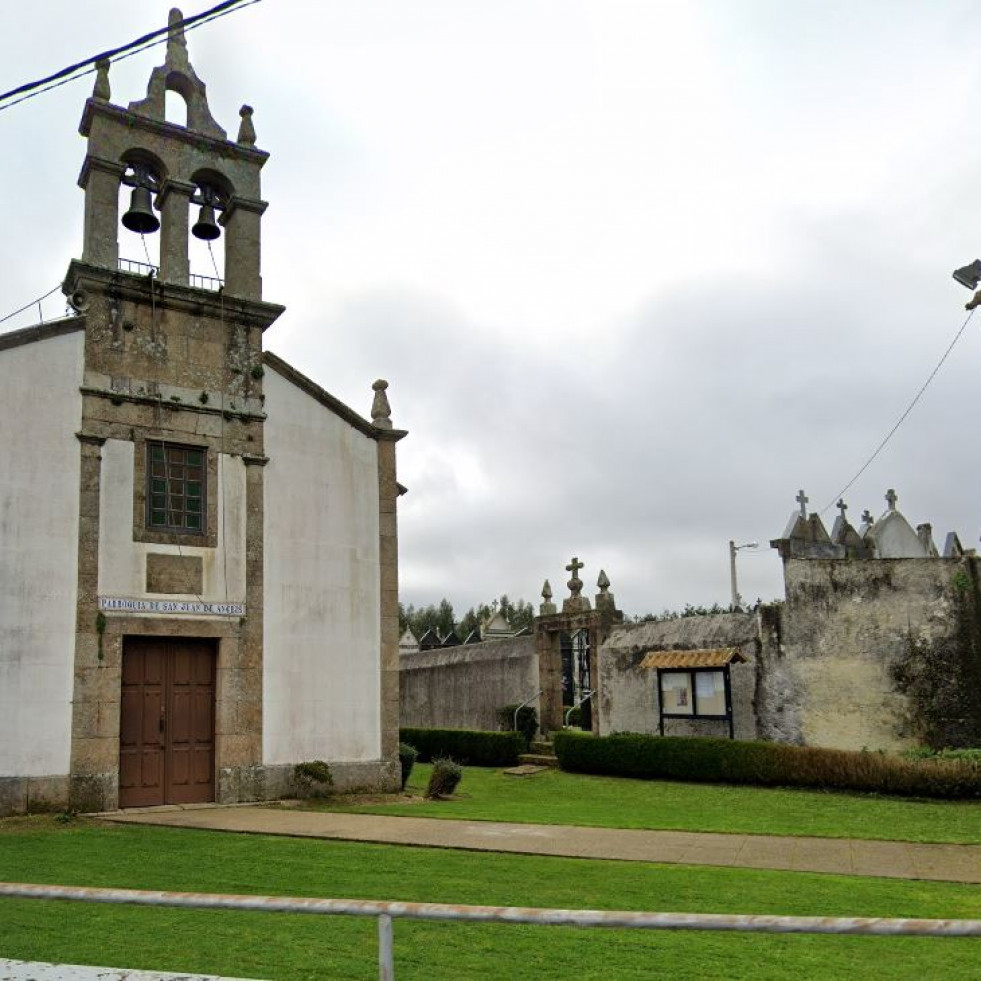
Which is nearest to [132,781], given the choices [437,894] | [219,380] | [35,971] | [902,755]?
[219,380]

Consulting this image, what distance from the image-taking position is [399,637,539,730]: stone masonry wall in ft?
91.1

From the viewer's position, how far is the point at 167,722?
15.1 m

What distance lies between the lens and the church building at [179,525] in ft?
46.2

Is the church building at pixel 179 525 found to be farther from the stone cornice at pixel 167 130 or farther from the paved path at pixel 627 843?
the paved path at pixel 627 843

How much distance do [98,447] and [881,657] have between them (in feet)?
47.5

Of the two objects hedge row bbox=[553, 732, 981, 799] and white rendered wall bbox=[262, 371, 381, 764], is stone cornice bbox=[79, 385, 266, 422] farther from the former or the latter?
hedge row bbox=[553, 732, 981, 799]

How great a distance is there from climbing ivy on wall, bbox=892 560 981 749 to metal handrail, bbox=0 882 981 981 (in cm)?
1646

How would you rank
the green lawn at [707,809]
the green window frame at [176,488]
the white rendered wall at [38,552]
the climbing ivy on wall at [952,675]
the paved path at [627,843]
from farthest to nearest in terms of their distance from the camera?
1. the climbing ivy on wall at [952,675]
2. the green window frame at [176,488]
3. the white rendered wall at [38,552]
4. the green lawn at [707,809]
5. the paved path at [627,843]

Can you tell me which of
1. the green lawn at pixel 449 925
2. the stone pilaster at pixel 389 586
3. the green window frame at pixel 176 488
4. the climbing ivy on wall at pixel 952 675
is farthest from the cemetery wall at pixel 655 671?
the green lawn at pixel 449 925

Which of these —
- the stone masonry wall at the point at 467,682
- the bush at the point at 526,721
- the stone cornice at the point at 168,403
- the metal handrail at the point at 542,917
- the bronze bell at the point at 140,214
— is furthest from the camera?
the stone masonry wall at the point at 467,682

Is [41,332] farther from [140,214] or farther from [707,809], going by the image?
[707,809]

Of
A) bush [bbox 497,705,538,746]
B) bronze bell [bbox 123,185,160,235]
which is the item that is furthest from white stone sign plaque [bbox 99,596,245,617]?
bush [bbox 497,705,538,746]

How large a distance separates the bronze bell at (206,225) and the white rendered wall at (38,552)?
3361 mm

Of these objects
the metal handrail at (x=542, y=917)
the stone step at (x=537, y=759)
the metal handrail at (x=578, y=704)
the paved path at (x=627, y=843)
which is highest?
the metal handrail at (x=542, y=917)
